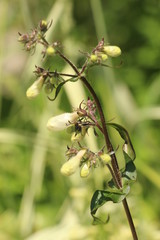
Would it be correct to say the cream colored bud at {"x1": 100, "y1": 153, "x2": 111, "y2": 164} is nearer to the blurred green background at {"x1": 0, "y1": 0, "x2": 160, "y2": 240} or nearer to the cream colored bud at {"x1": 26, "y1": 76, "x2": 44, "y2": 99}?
the cream colored bud at {"x1": 26, "y1": 76, "x2": 44, "y2": 99}

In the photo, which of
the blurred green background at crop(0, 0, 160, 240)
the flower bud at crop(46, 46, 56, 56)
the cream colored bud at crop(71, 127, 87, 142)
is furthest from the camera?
the blurred green background at crop(0, 0, 160, 240)

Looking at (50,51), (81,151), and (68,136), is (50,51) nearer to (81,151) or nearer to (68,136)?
(81,151)

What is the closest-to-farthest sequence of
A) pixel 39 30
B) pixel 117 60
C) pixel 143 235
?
pixel 39 30 < pixel 143 235 < pixel 117 60

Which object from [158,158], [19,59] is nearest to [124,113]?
[158,158]

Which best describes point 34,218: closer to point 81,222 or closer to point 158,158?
point 81,222

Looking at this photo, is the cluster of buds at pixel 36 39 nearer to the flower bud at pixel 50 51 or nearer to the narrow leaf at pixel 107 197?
the flower bud at pixel 50 51

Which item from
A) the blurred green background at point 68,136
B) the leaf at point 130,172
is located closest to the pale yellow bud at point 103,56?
the leaf at point 130,172

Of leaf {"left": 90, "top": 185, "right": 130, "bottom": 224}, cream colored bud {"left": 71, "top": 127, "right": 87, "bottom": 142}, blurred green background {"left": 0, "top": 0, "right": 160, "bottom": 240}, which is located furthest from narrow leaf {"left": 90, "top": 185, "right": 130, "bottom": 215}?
blurred green background {"left": 0, "top": 0, "right": 160, "bottom": 240}

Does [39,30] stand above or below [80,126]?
above
